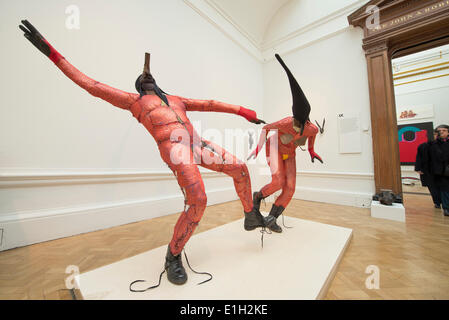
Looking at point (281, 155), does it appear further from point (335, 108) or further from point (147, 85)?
point (335, 108)

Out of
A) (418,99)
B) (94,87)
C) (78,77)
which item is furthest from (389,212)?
(418,99)

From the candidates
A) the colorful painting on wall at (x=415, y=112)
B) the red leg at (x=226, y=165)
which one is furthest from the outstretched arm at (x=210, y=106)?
the colorful painting on wall at (x=415, y=112)

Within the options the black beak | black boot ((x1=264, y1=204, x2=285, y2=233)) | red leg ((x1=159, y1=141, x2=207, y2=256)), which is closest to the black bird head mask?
red leg ((x1=159, y1=141, x2=207, y2=256))

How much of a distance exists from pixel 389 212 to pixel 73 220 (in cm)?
456

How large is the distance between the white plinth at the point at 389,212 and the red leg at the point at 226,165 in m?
2.95

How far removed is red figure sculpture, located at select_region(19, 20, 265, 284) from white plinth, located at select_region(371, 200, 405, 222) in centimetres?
282

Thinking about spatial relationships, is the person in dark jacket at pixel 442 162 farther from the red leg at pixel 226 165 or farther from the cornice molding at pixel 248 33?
the red leg at pixel 226 165

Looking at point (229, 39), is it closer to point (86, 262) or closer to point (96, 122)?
point (96, 122)

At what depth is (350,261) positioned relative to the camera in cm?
163

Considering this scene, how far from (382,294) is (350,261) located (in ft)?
1.45

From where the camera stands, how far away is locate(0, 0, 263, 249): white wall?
203 centimetres

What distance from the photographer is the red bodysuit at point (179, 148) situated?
1.18m

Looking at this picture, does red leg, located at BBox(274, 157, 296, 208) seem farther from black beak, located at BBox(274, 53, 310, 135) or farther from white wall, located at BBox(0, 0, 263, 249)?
white wall, located at BBox(0, 0, 263, 249)

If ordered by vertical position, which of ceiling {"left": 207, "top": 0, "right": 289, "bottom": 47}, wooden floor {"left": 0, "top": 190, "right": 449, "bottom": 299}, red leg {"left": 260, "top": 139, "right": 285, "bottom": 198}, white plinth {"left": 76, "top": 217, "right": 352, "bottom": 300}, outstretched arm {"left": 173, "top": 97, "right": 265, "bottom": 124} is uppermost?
ceiling {"left": 207, "top": 0, "right": 289, "bottom": 47}
